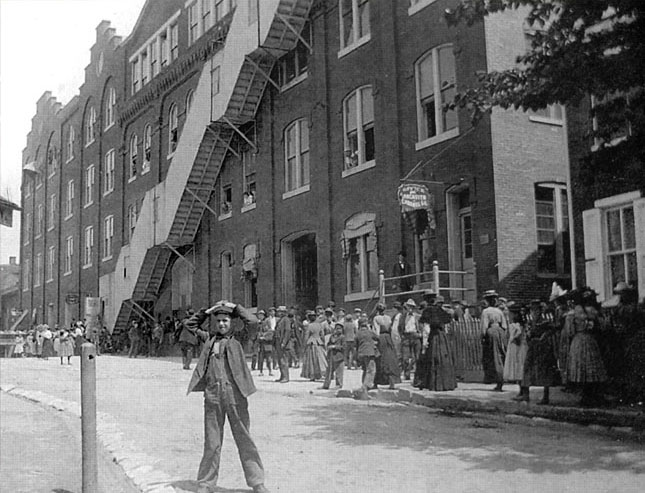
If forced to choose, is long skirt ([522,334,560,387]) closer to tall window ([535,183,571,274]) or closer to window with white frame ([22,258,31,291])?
tall window ([535,183,571,274])

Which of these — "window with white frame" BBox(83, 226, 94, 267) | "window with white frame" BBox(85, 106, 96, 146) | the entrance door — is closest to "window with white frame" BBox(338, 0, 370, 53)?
the entrance door

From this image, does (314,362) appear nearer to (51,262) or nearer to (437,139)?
(437,139)

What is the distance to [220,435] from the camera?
6.81 m

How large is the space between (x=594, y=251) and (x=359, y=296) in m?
7.46

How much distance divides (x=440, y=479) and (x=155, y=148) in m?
27.5

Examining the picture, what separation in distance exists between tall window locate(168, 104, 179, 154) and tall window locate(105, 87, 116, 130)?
6899 millimetres

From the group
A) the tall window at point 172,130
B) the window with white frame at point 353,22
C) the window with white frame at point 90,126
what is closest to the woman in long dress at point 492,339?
the window with white frame at point 353,22

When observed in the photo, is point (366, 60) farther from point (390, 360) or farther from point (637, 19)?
point (637, 19)

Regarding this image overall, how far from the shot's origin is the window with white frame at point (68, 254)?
139 feet

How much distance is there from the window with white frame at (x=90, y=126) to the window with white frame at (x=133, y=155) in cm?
508

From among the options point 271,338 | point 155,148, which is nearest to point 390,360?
point 271,338

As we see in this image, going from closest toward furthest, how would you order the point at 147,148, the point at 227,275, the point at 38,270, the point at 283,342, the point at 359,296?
1. the point at 283,342
2. the point at 359,296
3. the point at 227,275
4. the point at 147,148
5. the point at 38,270

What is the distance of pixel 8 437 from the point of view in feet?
34.4

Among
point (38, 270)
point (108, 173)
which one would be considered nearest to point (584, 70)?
point (108, 173)
